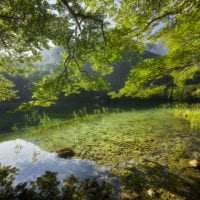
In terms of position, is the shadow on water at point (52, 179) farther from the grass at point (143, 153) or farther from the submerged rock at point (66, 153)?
the grass at point (143, 153)

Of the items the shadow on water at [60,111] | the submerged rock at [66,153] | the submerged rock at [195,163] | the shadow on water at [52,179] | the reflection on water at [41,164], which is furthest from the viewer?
the shadow on water at [60,111]

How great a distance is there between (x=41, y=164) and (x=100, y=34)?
7.48 m

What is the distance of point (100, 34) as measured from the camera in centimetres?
884

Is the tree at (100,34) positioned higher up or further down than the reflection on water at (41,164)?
higher up

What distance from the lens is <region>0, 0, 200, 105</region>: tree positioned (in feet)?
25.7

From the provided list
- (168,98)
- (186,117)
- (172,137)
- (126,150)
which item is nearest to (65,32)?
(126,150)

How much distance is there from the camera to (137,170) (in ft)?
28.3

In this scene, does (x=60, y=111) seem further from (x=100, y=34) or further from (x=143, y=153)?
(x=100, y=34)

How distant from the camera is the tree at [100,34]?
25.7 ft

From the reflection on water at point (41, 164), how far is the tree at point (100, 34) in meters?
3.42

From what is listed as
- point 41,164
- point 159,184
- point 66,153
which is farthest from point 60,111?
point 159,184

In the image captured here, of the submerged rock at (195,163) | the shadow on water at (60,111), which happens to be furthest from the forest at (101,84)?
the shadow on water at (60,111)

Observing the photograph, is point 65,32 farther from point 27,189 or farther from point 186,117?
point 186,117

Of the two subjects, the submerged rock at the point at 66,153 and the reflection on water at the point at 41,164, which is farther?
the submerged rock at the point at 66,153
